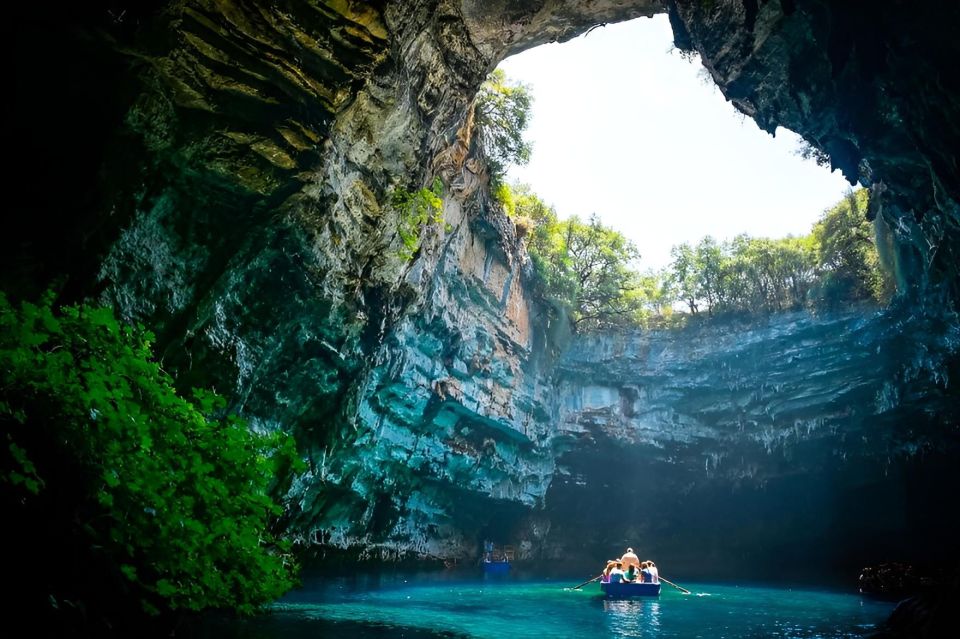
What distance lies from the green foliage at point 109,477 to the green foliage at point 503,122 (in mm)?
15661

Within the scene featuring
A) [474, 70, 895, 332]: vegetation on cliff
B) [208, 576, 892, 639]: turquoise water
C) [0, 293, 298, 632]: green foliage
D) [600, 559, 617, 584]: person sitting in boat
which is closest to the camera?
[0, 293, 298, 632]: green foliage

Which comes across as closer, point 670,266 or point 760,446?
point 760,446

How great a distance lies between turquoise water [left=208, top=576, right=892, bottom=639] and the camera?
10.3 m

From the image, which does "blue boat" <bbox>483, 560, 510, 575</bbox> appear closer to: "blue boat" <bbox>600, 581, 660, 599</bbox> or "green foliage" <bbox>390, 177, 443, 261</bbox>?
"blue boat" <bbox>600, 581, 660, 599</bbox>

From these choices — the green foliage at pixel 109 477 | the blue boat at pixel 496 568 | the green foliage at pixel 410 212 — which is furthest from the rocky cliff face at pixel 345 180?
the blue boat at pixel 496 568

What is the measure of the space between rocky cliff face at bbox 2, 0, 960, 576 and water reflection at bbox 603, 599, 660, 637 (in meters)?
7.95

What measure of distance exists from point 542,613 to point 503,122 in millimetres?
17027

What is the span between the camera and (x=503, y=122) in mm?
21016

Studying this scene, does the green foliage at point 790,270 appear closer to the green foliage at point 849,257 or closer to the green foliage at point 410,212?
the green foliage at point 849,257

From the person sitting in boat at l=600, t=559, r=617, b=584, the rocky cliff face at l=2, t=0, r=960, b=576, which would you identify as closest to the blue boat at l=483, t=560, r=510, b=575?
the rocky cliff face at l=2, t=0, r=960, b=576

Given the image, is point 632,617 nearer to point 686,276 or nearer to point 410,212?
point 410,212

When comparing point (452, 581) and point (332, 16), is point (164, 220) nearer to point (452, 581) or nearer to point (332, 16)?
point (332, 16)

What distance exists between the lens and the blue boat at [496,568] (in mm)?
24484

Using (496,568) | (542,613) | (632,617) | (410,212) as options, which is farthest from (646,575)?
(410,212)
